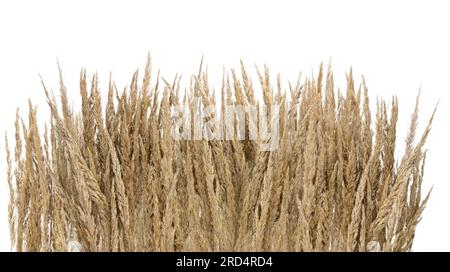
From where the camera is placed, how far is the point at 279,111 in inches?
202

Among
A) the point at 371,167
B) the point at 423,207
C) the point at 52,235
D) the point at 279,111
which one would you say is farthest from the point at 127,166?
the point at 423,207

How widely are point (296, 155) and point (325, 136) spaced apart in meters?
0.23

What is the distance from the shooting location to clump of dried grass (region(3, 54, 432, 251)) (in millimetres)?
5078

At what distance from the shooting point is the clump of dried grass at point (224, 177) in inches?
200

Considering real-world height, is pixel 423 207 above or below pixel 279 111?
below

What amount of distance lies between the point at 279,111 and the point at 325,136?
34 cm

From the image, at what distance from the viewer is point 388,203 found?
201 inches

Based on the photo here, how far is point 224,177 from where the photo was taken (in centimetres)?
509

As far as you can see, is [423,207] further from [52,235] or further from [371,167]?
[52,235]
